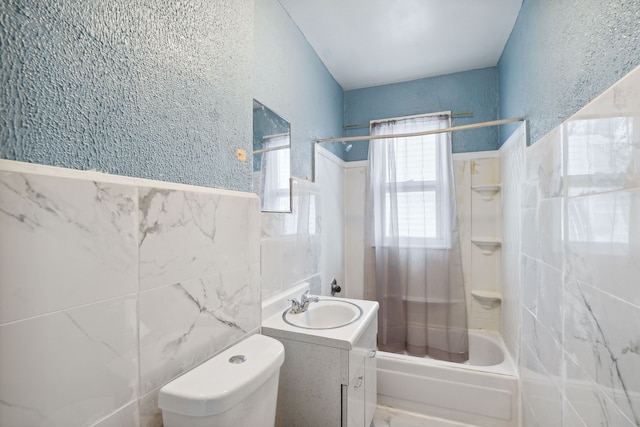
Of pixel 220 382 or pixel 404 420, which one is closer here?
pixel 220 382

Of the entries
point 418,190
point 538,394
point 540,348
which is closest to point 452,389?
point 538,394

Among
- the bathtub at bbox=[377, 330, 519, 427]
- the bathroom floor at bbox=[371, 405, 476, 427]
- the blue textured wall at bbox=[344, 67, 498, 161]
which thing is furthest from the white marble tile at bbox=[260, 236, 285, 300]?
the blue textured wall at bbox=[344, 67, 498, 161]

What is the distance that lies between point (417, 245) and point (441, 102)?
130cm

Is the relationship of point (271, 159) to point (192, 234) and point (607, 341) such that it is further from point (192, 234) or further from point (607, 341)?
point (607, 341)

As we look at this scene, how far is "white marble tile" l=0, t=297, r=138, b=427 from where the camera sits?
51 cm

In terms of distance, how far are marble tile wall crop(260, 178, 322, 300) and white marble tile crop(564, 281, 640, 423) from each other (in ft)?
4.06

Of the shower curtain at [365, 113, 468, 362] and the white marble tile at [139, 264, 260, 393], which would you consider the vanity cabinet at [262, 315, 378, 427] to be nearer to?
the white marble tile at [139, 264, 260, 393]

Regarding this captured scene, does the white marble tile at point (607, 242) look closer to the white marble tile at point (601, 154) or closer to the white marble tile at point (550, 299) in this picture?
the white marble tile at point (601, 154)

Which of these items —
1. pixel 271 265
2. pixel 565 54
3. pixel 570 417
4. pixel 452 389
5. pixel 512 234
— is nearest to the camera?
pixel 570 417

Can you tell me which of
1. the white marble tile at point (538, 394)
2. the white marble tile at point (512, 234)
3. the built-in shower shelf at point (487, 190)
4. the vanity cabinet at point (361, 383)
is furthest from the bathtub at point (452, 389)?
the built-in shower shelf at point (487, 190)

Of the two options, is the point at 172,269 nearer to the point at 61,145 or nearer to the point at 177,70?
the point at 61,145

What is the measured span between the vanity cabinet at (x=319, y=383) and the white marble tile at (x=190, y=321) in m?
0.25

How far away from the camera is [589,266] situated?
0.89 metres

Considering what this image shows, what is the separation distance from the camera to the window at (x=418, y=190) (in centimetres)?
237
